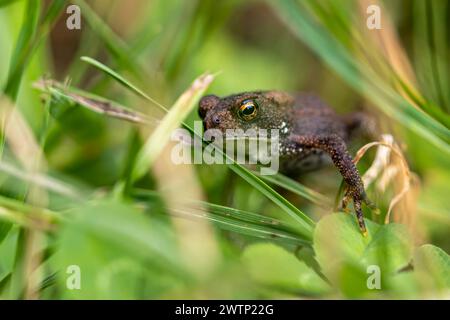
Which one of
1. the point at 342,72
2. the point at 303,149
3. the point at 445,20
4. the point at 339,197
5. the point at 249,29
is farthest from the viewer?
the point at 249,29

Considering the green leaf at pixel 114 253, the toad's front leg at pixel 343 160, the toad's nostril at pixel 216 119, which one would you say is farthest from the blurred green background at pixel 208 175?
the toad's nostril at pixel 216 119

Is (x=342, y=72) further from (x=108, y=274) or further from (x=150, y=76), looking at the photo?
(x=108, y=274)

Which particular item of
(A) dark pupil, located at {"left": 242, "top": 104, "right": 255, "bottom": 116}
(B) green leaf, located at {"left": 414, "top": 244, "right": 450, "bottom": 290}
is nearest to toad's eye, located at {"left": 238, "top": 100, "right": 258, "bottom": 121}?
(A) dark pupil, located at {"left": 242, "top": 104, "right": 255, "bottom": 116}

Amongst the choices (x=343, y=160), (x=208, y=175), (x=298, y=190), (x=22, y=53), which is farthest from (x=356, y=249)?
(x=22, y=53)

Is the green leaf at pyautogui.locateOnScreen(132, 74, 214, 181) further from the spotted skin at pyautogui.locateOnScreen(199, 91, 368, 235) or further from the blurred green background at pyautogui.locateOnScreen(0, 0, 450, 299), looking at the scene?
the spotted skin at pyautogui.locateOnScreen(199, 91, 368, 235)

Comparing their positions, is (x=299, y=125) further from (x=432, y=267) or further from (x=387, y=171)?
(x=432, y=267)
